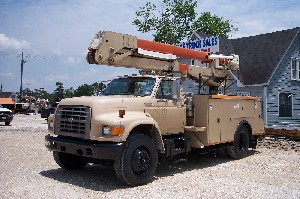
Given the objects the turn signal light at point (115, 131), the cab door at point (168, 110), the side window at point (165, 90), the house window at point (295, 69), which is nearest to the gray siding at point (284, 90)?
the house window at point (295, 69)

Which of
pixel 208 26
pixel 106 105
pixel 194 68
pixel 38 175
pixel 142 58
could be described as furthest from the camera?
pixel 208 26

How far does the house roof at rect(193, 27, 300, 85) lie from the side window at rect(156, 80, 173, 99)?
1548cm

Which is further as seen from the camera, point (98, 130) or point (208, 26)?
point (208, 26)

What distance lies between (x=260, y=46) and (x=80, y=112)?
69.8 feet

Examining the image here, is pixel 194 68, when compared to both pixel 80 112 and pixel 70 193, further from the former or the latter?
pixel 70 193

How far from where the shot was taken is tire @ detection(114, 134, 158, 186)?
20.9 ft

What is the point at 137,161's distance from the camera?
6.61m

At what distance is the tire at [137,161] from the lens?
6.38 meters

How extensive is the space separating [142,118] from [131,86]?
142 centimetres

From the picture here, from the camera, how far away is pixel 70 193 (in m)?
6.02

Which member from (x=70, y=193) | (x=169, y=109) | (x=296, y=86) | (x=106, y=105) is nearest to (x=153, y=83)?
(x=169, y=109)

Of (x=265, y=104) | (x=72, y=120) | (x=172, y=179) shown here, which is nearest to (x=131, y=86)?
(x=72, y=120)

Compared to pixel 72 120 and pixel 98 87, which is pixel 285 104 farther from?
pixel 72 120

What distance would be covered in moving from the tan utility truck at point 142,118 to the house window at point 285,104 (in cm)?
1417
